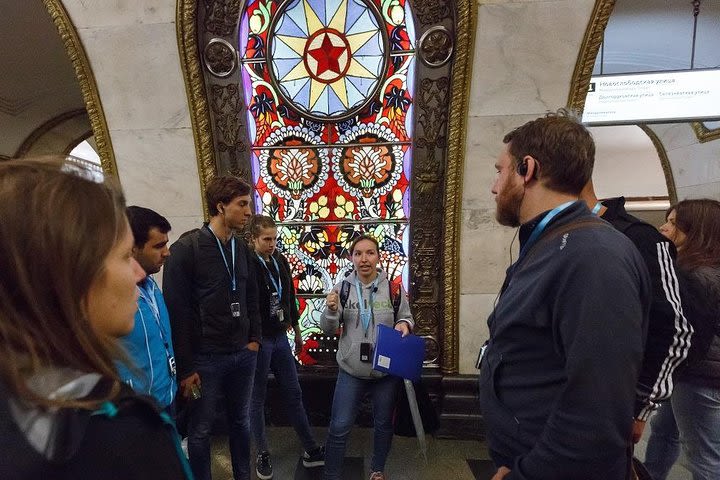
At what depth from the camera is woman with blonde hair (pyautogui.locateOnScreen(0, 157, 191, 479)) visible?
1.45 feet

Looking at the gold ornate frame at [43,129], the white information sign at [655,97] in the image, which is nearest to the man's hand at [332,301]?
the white information sign at [655,97]

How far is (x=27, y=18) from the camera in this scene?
4270mm

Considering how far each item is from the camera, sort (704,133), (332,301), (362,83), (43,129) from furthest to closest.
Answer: (43,129), (704,133), (362,83), (332,301)

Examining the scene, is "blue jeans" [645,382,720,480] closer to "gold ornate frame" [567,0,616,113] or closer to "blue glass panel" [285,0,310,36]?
"gold ornate frame" [567,0,616,113]

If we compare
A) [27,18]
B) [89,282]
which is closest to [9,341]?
[89,282]

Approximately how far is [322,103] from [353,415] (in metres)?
2.18

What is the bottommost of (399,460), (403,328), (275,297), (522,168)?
(399,460)

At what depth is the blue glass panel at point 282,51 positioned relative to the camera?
301 cm

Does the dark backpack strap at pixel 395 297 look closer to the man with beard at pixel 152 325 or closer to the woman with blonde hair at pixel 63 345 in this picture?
the man with beard at pixel 152 325

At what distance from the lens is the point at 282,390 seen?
2.77m

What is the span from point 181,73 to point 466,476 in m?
3.37

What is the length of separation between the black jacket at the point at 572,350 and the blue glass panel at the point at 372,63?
232 centimetres

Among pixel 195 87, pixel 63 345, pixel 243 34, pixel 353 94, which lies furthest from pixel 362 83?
pixel 63 345

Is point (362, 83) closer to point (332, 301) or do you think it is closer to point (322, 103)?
point (322, 103)
